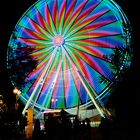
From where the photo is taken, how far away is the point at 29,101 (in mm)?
22016

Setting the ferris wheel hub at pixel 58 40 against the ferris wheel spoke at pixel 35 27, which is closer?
the ferris wheel hub at pixel 58 40

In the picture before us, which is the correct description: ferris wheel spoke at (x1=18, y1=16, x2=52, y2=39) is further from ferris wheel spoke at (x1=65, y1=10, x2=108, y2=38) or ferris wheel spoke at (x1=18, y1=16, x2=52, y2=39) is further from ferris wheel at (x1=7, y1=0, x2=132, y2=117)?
ferris wheel spoke at (x1=65, y1=10, x2=108, y2=38)

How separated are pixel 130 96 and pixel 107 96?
219 cm

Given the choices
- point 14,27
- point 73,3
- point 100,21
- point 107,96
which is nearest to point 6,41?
point 14,27

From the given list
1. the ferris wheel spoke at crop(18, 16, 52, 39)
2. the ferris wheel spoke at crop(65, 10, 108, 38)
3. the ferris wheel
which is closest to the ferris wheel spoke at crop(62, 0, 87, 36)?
the ferris wheel

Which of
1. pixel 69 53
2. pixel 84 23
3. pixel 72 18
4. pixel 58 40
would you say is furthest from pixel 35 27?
pixel 84 23

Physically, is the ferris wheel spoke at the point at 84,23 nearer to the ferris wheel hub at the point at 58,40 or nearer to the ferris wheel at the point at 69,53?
the ferris wheel at the point at 69,53

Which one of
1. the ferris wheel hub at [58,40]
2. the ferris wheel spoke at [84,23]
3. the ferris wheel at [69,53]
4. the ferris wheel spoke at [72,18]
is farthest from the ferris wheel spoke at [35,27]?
the ferris wheel spoke at [84,23]

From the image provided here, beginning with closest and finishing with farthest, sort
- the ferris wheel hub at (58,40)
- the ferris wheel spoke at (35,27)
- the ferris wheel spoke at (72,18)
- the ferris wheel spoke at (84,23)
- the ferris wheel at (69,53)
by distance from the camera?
the ferris wheel at (69,53), the ferris wheel spoke at (84,23), the ferris wheel spoke at (72,18), the ferris wheel hub at (58,40), the ferris wheel spoke at (35,27)

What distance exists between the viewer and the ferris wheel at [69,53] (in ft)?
66.3

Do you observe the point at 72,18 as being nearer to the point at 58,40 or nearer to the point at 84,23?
the point at 84,23

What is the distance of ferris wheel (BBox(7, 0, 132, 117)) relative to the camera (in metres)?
20.2

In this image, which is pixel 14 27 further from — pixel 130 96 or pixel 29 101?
pixel 130 96

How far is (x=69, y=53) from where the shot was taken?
2227 centimetres
